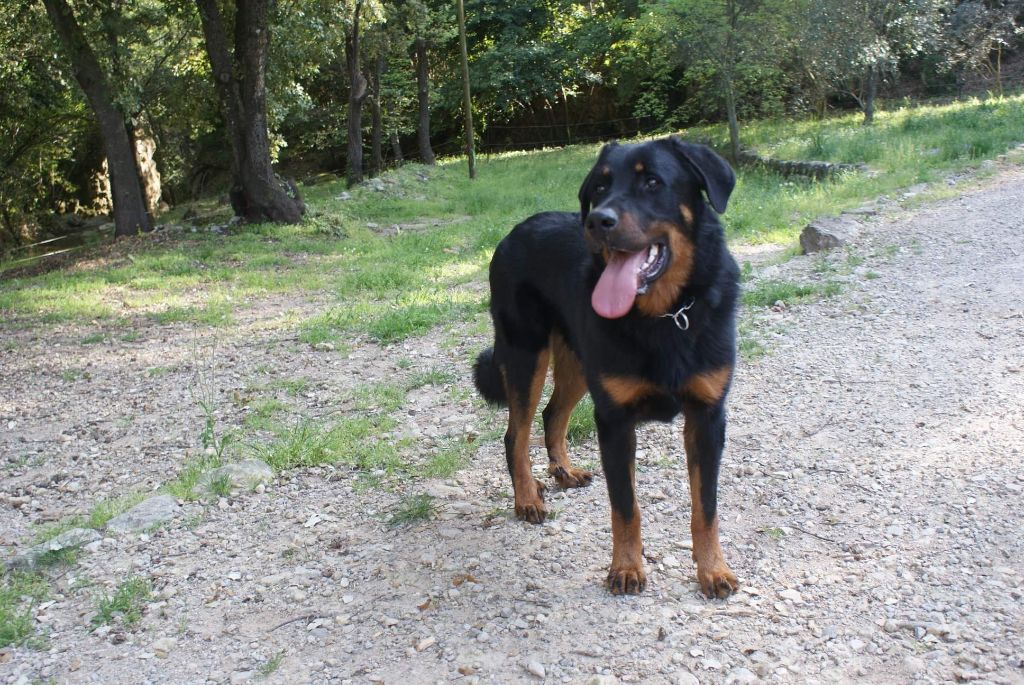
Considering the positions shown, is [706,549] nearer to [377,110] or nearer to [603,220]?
[603,220]

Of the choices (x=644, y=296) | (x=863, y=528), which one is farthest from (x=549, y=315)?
(x=863, y=528)

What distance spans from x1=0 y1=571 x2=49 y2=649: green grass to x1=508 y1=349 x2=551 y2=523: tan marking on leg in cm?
231

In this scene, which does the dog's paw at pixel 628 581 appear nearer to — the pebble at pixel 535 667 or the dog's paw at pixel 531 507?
the pebble at pixel 535 667

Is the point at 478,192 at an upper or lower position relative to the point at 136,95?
lower

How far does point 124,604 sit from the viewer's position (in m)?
4.11

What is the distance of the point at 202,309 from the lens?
35.2ft

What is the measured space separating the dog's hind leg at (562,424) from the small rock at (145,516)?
2122 mm

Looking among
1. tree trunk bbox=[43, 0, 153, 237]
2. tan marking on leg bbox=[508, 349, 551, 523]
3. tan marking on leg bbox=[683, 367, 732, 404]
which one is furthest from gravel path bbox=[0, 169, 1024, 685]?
tree trunk bbox=[43, 0, 153, 237]

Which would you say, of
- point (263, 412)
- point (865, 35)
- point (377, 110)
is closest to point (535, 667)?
point (263, 412)

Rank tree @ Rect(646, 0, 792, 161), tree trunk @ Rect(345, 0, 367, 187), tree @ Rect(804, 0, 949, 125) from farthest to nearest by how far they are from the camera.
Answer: tree trunk @ Rect(345, 0, 367, 187) < tree @ Rect(804, 0, 949, 125) < tree @ Rect(646, 0, 792, 161)

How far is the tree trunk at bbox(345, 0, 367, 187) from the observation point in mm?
23016

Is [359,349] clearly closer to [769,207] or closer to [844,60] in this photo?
[769,207]

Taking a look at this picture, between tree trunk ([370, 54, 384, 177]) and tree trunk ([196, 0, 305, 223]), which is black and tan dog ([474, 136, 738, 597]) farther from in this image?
tree trunk ([370, 54, 384, 177])

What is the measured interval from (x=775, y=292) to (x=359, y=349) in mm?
3803
